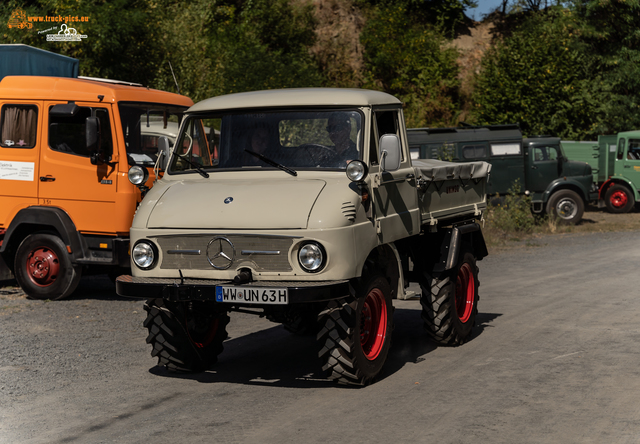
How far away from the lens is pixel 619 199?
26.5 m

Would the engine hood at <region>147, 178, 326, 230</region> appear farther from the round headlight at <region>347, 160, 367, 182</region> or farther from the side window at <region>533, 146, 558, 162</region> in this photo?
the side window at <region>533, 146, 558, 162</region>

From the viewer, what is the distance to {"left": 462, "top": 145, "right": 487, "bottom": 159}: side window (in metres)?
23.4

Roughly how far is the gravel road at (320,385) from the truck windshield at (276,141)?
1878 millimetres

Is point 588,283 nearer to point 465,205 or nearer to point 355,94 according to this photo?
point 465,205

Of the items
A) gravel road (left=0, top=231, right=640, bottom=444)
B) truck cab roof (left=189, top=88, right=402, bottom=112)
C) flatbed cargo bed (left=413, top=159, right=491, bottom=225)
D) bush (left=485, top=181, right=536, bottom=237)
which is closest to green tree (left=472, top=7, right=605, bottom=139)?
bush (left=485, top=181, right=536, bottom=237)

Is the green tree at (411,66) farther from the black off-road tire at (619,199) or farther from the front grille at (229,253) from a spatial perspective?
the front grille at (229,253)

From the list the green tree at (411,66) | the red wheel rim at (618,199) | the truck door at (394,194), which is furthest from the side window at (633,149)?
the truck door at (394,194)

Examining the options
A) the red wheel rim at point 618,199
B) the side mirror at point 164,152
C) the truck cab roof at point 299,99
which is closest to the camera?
the truck cab roof at point 299,99

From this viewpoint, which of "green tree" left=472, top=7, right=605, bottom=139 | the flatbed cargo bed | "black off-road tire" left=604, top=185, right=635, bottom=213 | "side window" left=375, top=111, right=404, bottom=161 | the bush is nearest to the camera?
"side window" left=375, top=111, right=404, bottom=161

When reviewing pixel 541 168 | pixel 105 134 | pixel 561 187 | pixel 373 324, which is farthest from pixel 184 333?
pixel 561 187

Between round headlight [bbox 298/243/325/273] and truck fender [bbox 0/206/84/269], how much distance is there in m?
5.63

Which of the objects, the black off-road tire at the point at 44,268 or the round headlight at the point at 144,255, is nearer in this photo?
the round headlight at the point at 144,255

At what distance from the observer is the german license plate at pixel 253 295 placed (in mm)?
5873

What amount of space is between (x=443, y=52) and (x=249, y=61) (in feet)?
43.9
